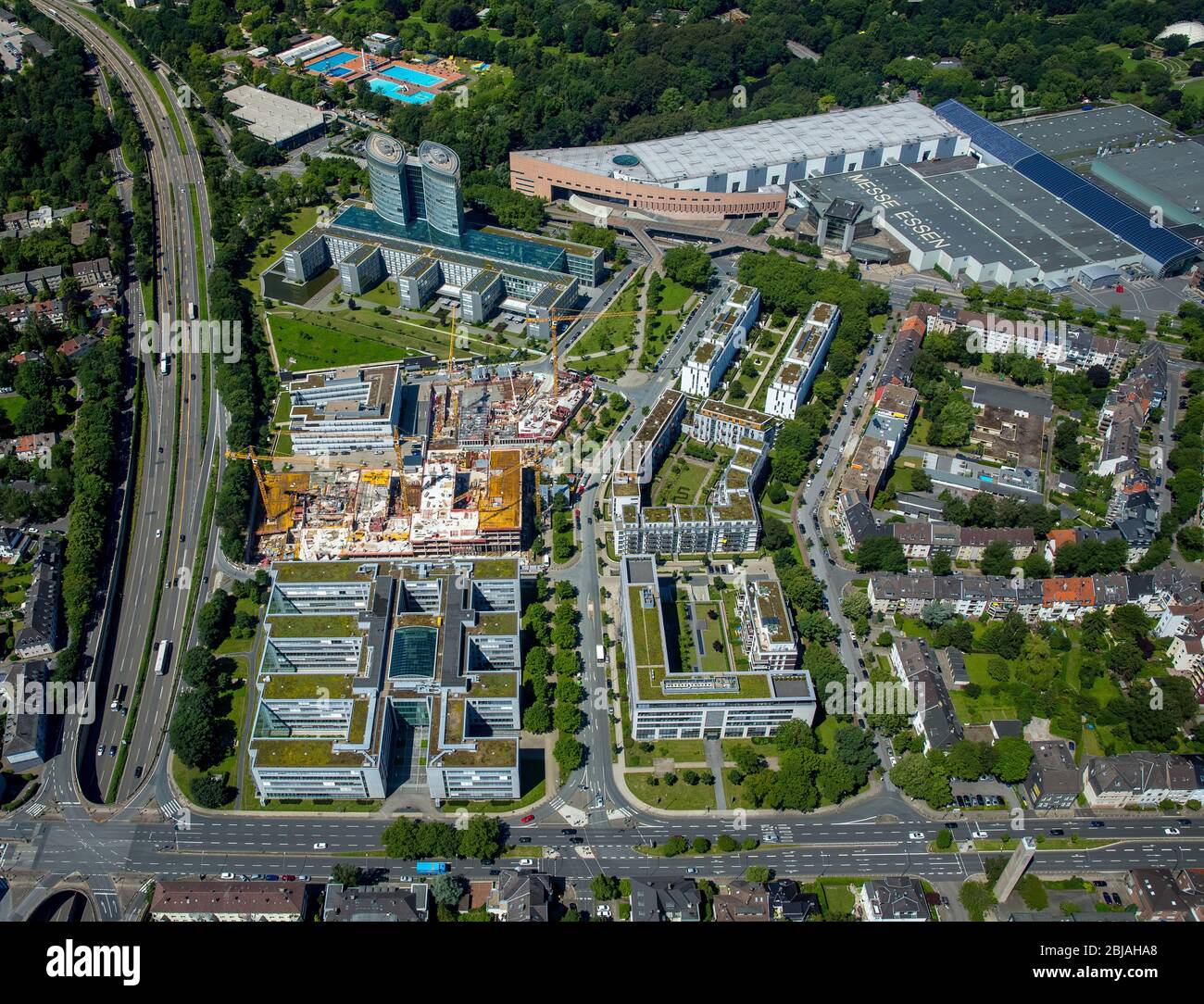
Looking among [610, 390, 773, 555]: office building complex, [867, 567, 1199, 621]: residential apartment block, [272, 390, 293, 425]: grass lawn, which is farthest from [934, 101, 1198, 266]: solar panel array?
[272, 390, 293, 425]: grass lawn

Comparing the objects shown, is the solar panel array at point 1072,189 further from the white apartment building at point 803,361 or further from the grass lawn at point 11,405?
the grass lawn at point 11,405

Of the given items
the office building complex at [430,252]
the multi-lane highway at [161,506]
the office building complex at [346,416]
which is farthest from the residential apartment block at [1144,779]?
the office building complex at [430,252]

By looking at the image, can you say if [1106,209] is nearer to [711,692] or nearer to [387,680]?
[711,692]

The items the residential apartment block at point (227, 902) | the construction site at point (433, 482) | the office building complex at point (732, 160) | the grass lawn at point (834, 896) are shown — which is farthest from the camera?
the office building complex at point (732, 160)

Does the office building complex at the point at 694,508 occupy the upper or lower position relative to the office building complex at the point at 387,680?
upper

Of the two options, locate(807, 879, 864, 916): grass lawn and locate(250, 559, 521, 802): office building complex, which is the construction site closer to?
locate(250, 559, 521, 802): office building complex

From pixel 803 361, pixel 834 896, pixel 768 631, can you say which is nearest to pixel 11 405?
pixel 768 631

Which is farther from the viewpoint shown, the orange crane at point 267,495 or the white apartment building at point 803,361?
the white apartment building at point 803,361

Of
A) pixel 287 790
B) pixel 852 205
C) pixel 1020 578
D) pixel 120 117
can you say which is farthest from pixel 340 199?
pixel 1020 578
